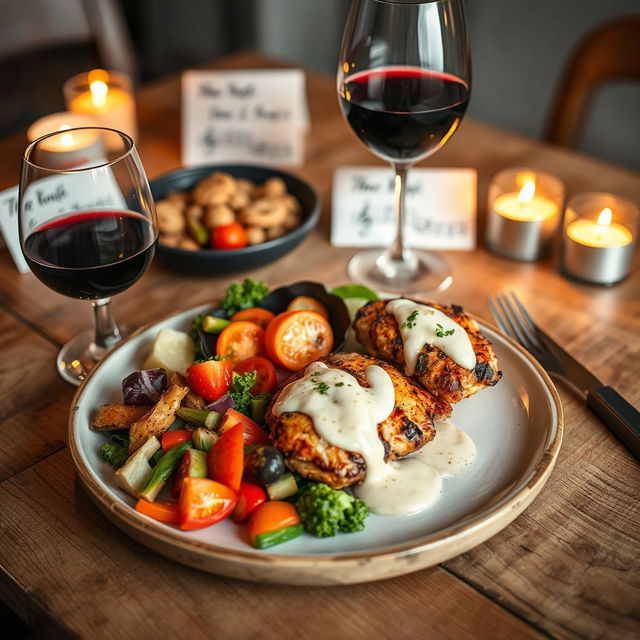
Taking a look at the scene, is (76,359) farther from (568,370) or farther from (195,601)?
(568,370)

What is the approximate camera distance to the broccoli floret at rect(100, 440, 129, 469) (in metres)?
1.22

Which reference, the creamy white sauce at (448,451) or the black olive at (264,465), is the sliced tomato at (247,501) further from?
the creamy white sauce at (448,451)

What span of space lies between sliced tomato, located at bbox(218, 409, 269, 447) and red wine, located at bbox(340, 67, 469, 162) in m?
0.70

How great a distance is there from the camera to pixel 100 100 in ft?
7.59

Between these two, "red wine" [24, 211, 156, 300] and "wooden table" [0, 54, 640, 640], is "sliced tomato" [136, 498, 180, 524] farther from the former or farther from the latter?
"red wine" [24, 211, 156, 300]

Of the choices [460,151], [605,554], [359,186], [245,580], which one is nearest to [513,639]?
[605,554]

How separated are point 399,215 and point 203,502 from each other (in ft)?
3.00

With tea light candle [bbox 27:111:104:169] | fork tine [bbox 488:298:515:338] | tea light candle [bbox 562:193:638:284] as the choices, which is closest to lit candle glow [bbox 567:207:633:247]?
tea light candle [bbox 562:193:638:284]

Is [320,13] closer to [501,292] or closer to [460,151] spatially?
[460,151]

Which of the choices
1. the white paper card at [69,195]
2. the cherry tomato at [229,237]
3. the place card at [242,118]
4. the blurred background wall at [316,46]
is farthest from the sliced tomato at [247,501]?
the blurred background wall at [316,46]

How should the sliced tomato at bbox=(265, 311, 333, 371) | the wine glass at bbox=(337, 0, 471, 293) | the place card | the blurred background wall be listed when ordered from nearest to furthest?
the sliced tomato at bbox=(265, 311, 333, 371) → the wine glass at bbox=(337, 0, 471, 293) → the place card → the blurred background wall

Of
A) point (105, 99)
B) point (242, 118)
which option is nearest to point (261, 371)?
point (242, 118)

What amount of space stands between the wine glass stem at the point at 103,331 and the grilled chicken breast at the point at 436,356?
1.72ft

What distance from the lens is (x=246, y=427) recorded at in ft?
3.93
